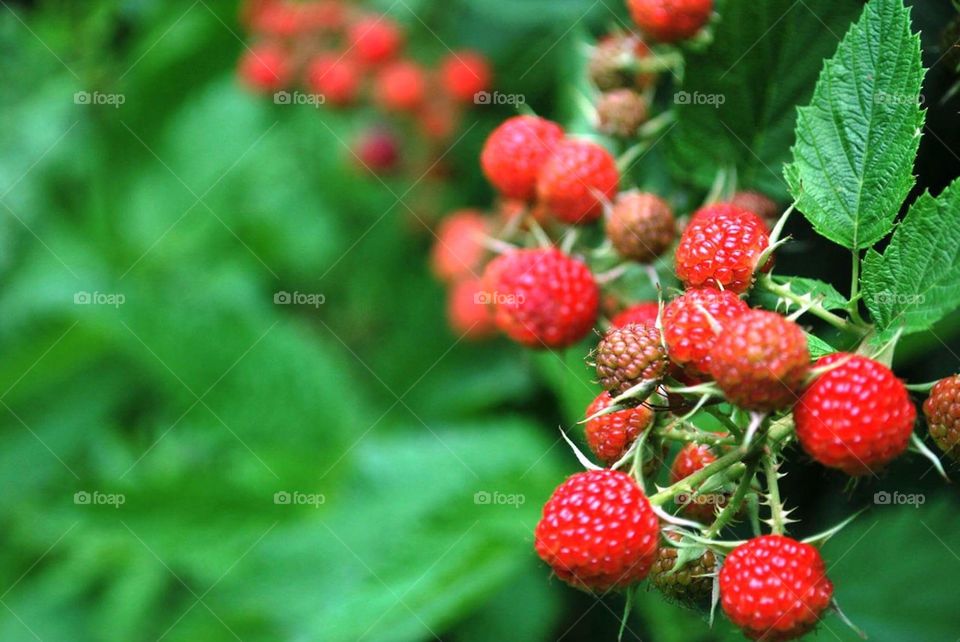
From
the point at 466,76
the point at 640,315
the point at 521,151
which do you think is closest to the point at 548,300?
the point at 640,315

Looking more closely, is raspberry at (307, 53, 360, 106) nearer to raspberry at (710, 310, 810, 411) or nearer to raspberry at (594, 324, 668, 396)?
raspberry at (594, 324, 668, 396)

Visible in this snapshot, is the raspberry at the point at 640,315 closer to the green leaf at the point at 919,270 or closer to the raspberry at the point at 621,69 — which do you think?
the green leaf at the point at 919,270

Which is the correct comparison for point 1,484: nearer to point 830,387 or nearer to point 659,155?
point 659,155

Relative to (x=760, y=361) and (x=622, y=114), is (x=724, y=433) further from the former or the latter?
(x=622, y=114)

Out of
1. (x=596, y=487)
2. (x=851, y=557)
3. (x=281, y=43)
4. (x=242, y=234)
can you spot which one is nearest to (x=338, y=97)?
(x=281, y=43)

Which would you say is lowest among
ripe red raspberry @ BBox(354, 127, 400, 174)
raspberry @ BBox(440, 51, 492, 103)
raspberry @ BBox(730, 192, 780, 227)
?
ripe red raspberry @ BBox(354, 127, 400, 174)

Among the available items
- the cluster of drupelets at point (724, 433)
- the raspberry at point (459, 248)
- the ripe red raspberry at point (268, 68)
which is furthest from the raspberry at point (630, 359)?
the ripe red raspberry at point (268, 68)

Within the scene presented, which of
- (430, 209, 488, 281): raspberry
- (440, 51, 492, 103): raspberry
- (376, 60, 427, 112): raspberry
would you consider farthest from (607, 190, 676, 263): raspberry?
(376, 60, 427, 112): raspberry
